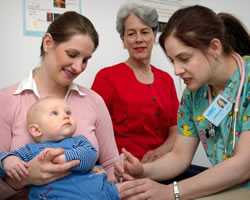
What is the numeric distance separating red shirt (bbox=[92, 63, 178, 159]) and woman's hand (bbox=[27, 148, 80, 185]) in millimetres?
866

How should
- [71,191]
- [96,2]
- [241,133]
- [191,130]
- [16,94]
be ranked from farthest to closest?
[96,2] < [191,130] < [16,94] < [241,133] < [71,191]

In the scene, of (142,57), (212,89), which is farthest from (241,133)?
(142,57)

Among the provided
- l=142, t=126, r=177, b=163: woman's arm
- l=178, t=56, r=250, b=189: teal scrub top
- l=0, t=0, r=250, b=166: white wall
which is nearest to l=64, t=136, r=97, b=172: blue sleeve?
l=178, t=56, r=250, b=189: teal scrub top

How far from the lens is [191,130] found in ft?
5.33

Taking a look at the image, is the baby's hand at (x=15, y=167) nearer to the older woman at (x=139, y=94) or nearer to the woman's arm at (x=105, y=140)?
the woman's arm at (x=105, y=140)

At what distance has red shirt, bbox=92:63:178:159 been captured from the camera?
212cm

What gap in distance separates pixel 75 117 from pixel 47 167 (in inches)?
12.2

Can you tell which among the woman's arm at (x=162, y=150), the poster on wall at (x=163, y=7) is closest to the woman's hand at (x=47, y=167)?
the woman's arm at (x=162, y=150)

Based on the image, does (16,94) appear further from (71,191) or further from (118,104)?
(118,104)

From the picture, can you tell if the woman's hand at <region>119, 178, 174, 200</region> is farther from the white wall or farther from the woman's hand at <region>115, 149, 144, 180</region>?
the white wall

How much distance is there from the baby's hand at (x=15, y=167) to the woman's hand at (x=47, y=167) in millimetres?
28

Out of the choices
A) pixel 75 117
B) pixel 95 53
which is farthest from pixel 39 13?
pixel 75 117

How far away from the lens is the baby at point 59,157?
4.16 feet

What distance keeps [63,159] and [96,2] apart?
138 cm
